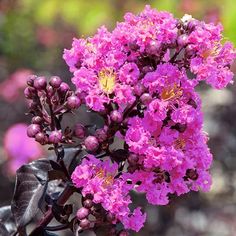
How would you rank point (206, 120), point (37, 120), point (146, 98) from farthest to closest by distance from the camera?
point (206, 120) → point (37, 120) → point (146, 98)

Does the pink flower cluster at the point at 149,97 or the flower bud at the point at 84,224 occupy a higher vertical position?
the pink flower cluster at the point at 149,97

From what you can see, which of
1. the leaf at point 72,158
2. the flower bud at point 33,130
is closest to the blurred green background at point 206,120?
the leaf at point 72,158

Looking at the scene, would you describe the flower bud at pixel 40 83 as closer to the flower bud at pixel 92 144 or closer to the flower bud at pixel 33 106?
the flower bud at pixel 33 106

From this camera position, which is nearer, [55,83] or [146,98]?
[146,98]

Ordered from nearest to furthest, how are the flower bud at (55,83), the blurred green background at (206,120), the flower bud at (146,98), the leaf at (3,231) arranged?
the flower bud at (146,98), the flower bud at (55,83), the leaf at (3,231), the blurred green background at (206,120)

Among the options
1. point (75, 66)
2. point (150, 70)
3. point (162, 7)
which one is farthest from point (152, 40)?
point (162, 7)

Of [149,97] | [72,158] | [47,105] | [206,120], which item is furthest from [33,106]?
[206,120]

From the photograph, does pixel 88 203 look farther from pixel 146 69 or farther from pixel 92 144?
pixel 146 69
